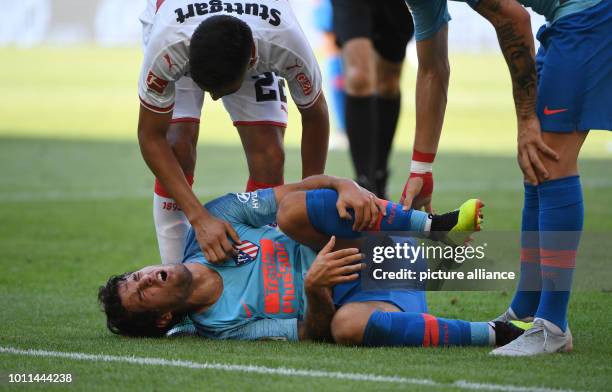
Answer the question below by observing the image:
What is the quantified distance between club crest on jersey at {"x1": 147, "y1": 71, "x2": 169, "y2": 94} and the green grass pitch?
1.10 metres

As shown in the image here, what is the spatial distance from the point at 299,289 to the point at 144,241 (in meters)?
3.46

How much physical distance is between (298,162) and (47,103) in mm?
9444

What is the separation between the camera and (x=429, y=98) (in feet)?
17.9

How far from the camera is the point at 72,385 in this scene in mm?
3850

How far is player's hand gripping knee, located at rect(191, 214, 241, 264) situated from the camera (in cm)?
485

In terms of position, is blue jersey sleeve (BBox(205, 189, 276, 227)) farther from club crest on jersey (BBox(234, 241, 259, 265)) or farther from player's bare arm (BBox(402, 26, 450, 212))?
player's bare arm (BBox(402, 26, 450, 212))

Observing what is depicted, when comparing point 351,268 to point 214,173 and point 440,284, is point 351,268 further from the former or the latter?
point 214,173

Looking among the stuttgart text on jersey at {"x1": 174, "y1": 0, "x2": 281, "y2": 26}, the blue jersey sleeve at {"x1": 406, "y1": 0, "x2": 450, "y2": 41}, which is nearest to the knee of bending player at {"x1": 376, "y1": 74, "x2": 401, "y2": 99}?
the blue jersey sleeve at {"x1": 406, "y1": 0, "x2": 450, "y2": 41}

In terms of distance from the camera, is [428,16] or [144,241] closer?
[428,16]

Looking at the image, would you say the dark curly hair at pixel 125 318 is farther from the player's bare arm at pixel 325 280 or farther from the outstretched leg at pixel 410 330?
the outstretched leg at pixel 410 330

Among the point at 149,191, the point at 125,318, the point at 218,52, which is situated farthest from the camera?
the point at 149,191

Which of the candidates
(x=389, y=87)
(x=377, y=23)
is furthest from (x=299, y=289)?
(x=389, y=87)

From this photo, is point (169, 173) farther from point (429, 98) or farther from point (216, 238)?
point (429, 98)

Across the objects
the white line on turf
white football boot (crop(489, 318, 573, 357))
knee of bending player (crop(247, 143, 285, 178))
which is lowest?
the white line on turf
